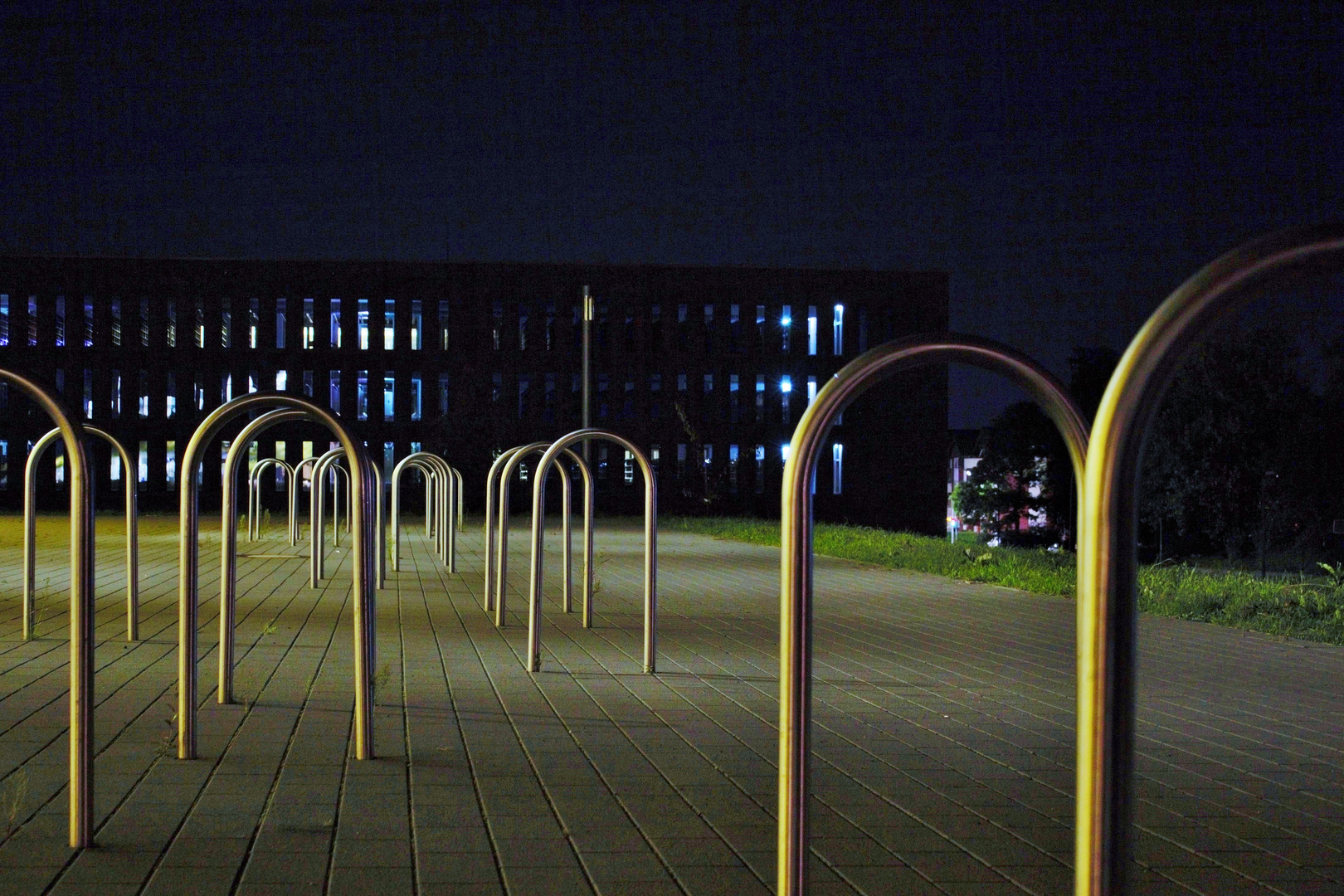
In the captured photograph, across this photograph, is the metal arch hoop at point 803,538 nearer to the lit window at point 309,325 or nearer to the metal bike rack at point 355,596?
the metal bike rack at point 355,596

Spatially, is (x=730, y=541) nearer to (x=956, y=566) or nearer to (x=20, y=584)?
(x=956, y=566)

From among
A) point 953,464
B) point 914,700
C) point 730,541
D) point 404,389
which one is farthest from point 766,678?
point 953,464

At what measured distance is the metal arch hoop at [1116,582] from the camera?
2.03 meters

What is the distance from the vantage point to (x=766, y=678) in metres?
7.11

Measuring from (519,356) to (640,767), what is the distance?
1749 inches

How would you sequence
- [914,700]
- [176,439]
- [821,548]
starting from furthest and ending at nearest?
[176,439] < [821,548] < [914,700]

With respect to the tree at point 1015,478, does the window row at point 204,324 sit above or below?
above

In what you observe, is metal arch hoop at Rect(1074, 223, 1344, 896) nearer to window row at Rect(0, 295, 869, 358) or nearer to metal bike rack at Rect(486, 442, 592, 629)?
metal bike rack at Rect(486, 442, 592, 629)

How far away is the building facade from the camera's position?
155ft

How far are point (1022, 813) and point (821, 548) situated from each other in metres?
16.7

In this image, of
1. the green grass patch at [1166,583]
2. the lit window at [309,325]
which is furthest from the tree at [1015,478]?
the green grass patch at [1166,583]

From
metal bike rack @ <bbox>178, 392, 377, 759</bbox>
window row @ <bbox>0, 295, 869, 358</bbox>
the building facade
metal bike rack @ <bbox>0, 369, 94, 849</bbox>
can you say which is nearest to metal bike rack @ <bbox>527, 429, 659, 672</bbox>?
metal bike rack @ <bbox>178, 392, 377, 759</bbox>

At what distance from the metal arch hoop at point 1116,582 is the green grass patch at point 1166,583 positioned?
10.8 feet

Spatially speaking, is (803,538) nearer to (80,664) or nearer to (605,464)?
(80,664)
